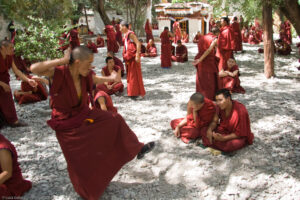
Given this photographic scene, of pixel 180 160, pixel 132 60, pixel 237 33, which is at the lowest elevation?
pixel 180 160

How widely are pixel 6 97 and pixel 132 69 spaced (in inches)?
93.6

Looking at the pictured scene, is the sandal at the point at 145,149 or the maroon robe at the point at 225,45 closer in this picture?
the sandal at the point at 145,149

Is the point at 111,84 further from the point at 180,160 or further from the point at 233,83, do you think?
the point at 180,160

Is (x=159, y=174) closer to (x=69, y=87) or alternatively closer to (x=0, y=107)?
(x=69, y=87)

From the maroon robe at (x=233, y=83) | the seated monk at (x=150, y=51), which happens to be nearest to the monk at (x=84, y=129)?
the maroon robe at (x=233, y=83)

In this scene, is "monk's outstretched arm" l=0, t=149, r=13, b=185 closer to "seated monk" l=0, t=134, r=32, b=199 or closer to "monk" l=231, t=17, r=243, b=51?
"seated monk" l=0, t=134, r=32, b=199

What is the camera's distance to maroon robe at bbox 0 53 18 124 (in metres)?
4.08

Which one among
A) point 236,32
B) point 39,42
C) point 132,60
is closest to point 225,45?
point 132,60

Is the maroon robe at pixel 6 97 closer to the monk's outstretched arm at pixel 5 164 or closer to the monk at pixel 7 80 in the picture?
the monk at pixel 7 80

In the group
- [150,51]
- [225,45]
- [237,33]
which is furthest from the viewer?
[150,51]

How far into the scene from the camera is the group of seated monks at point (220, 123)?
3225mm

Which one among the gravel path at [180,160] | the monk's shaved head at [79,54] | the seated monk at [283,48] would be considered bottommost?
the gravel path at [180,160]

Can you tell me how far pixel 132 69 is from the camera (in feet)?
18.1

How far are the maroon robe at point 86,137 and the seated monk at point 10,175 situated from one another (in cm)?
42
